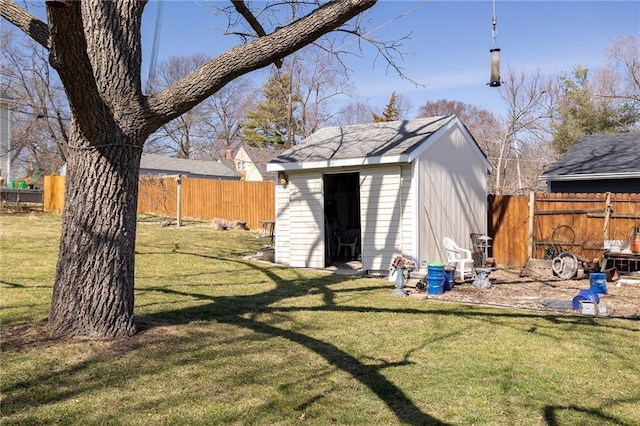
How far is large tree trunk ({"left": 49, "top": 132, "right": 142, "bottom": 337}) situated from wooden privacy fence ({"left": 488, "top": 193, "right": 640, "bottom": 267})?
400 inches

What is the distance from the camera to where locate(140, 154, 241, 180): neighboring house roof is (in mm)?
34031

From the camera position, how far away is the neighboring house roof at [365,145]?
31.9 ft


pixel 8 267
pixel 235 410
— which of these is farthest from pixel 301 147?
pixel 235 410

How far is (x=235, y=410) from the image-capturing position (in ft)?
10.8

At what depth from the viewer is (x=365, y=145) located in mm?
10531

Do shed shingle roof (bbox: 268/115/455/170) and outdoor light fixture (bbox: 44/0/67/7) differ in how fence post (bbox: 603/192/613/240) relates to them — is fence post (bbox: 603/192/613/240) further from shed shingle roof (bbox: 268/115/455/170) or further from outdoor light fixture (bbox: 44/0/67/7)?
outdoor light fixture (bbox: 44/0/67/7)

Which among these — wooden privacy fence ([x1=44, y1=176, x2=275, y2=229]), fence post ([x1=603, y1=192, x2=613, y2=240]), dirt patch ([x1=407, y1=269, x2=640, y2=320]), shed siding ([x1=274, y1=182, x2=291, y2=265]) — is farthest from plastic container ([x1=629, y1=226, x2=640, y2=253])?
wooden privacy fence ([x1=44, y1=176, x2=275, y2=229])

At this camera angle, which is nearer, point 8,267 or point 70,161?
point 70,161

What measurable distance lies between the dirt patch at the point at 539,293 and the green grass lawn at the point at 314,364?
591 millimetres

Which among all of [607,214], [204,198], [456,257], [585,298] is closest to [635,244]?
[607,214]

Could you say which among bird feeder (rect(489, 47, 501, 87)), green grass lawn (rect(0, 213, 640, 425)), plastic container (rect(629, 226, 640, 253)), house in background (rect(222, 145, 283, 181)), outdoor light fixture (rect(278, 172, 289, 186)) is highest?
house in background (rect(222, 145, 283, 181))

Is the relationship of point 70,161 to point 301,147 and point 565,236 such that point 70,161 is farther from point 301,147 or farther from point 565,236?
point 565,236

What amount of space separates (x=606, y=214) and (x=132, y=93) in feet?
34.5

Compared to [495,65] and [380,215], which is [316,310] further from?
[495,65]
